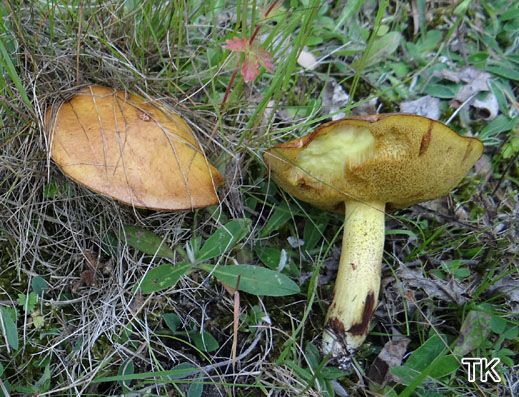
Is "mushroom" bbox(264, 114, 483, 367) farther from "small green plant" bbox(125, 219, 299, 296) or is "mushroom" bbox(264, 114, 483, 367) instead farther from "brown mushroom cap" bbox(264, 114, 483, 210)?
"small green plant" bbox(125, 219, 299, 296)

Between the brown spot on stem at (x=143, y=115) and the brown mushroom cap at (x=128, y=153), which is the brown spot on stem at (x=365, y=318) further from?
the brown spot on stem at (x=143, y=115)

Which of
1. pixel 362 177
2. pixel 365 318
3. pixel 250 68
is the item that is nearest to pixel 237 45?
pixel 250 68

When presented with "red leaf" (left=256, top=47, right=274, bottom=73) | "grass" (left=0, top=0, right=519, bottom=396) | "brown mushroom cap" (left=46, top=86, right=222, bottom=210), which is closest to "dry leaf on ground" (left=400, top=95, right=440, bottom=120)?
"grass" (left=0, top=0, right=519, bottom=396)

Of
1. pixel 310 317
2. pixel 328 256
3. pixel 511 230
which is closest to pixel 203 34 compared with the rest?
pixel 328 256

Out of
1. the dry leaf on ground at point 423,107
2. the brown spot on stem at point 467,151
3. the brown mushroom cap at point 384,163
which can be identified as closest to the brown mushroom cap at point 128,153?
the brown mushroom cap at point 384,163

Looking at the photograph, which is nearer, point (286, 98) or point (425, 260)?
point (425, 260)

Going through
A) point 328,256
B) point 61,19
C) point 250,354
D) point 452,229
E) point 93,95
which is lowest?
point 250,354

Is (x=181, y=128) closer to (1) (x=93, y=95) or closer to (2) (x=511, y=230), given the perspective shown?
(1) (x=93, y=95)
